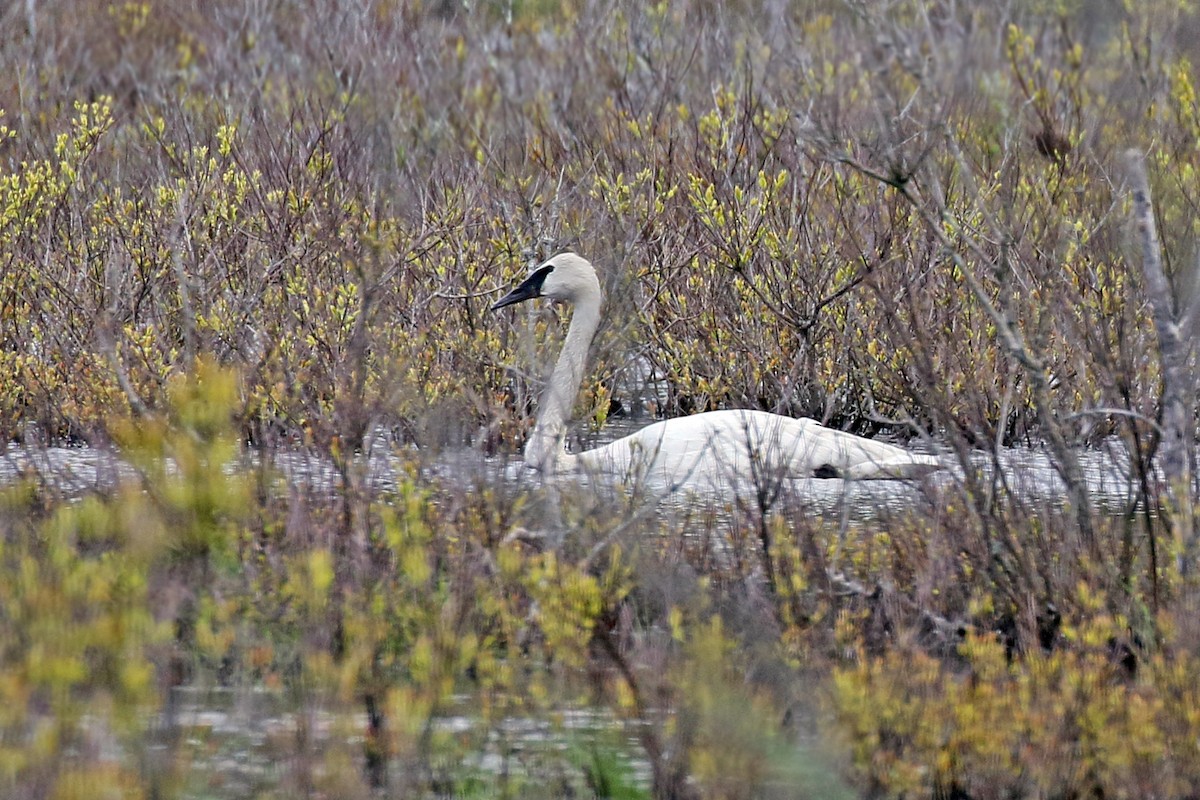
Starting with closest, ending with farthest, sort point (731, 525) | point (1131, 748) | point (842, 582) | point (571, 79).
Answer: point (1131, 748), point (842, 582), point (731, 525), point (571, 79)

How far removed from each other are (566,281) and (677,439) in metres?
1.58

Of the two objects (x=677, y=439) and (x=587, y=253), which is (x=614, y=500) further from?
(x=587, y=253)

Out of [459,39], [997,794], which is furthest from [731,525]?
[459,39]

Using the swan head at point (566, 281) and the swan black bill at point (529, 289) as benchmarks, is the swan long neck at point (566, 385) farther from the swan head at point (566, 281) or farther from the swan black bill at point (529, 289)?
the swan black bill at point (529, 289)

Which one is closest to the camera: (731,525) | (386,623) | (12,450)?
(386,623)

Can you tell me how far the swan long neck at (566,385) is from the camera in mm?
8099

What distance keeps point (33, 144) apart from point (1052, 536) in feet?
27.9

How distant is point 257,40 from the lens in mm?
26562

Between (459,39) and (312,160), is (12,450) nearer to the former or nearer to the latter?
(312,160)

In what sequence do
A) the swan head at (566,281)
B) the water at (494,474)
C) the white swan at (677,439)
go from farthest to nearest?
the swan head at (566,281) < the white swan at (677,439) < the water at (494,474)

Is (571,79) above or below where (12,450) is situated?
above

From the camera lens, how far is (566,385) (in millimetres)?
8898

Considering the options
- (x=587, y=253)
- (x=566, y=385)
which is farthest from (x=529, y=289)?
(x=587, y=253)

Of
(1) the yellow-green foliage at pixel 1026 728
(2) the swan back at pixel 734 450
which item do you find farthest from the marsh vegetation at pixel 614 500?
(2) the swan back at pixel 734 450
